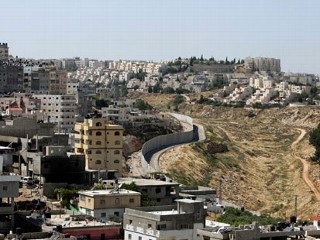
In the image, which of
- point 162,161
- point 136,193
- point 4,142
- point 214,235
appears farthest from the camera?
point 162,161

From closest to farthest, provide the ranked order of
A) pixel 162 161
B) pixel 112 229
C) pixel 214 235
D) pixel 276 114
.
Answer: pixel 214 235 → pixel 112 229 → pixel 162 161 → pixel 276 114

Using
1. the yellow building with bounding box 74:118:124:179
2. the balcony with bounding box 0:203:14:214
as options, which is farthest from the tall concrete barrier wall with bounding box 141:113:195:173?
the balcony with bounding box 0:203:14:214

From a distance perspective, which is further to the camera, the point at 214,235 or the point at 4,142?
the point at 4,142

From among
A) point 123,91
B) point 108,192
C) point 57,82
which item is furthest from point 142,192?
point 123,91

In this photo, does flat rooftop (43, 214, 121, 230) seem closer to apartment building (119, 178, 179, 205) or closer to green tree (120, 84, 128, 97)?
apartment building (119, 178, 179, 205)

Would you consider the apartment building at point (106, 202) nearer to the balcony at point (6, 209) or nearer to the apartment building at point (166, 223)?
the balcony at point (6, 209)

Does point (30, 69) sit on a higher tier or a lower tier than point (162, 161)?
higher

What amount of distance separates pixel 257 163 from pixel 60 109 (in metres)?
20.7

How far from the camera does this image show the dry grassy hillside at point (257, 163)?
70.8 m

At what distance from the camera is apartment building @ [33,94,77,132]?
77250mm

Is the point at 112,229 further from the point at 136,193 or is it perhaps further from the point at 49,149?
the point at 49,149

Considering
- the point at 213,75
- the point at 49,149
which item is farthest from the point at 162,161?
the point at 213,75

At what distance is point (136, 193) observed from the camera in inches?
1523

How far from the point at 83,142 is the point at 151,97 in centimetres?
9900
